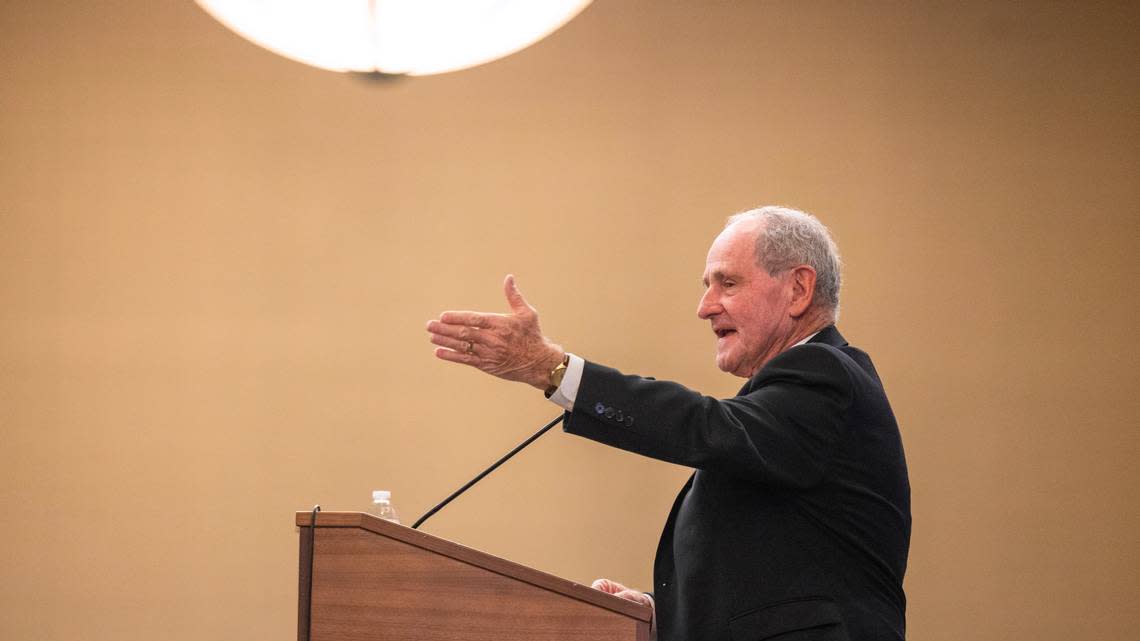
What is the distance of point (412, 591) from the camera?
1.41 m

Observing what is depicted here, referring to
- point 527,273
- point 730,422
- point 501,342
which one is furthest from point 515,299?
point 527,273

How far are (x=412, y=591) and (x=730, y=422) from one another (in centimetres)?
52

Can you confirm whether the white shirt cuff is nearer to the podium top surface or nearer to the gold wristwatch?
the gold wristwatch

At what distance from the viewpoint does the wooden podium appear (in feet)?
4.60

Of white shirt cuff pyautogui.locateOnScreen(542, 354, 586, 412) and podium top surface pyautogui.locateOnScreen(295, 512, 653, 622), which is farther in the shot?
white shirt cuff pyautogui.locateOnScreen(542, 354, 586, 412)

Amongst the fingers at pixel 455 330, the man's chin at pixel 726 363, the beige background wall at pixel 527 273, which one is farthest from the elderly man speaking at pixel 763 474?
the beige background wall at pixel 527 273

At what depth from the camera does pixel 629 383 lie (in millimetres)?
1574

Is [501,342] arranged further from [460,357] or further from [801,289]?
[801,289]

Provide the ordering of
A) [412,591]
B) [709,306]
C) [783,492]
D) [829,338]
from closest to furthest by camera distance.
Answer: [412,591] < [783,492] < [829,338] < [709,306]

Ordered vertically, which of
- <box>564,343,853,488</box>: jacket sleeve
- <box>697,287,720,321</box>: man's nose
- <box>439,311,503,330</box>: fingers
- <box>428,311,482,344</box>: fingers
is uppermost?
<box>697,287,720,321</box>: man's nose

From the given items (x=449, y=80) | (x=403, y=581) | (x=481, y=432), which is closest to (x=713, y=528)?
(x=403, y=581)

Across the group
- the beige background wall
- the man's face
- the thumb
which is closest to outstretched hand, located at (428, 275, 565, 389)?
the thumb

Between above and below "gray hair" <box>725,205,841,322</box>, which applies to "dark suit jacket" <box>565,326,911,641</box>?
below

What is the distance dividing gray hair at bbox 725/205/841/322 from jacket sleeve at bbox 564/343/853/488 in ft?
1.04
